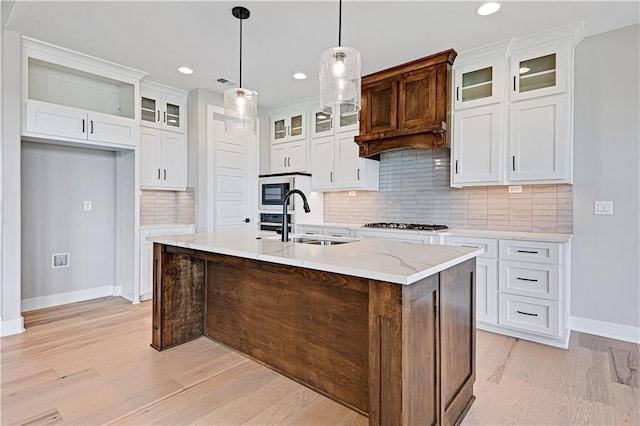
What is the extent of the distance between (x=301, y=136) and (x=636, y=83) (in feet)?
11.6

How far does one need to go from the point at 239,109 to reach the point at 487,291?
261cm

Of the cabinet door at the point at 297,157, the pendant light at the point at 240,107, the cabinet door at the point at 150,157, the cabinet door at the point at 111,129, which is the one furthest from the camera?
the cabinet door at the point at 297,157

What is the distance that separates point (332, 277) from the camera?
1546 mm

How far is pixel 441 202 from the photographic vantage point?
12.8 feet

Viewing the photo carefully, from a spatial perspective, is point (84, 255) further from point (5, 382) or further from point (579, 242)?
point (579, 242)

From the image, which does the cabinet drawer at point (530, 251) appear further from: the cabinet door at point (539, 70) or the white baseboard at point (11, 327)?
the white baseboard at point (11, 327)

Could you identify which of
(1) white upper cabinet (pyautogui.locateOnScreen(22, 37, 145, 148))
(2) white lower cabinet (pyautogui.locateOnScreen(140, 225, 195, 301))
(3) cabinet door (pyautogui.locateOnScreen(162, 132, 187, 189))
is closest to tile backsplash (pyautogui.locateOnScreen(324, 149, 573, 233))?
(3) cabinet door (pyautogui.locateOnScreen(162, 132, 187, 189))

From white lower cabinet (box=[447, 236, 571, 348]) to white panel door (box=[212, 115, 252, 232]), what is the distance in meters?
3.05

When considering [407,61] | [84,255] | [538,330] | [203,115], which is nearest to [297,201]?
[203,115]

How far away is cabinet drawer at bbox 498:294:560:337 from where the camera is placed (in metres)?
2.75

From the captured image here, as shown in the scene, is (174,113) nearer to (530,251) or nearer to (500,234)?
(500,234)

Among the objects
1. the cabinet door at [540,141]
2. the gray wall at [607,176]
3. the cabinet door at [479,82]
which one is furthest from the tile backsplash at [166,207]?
the gray wall at [607,176]

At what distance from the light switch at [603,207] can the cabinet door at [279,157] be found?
3638mm

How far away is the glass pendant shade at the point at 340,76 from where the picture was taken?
6.54 feet
